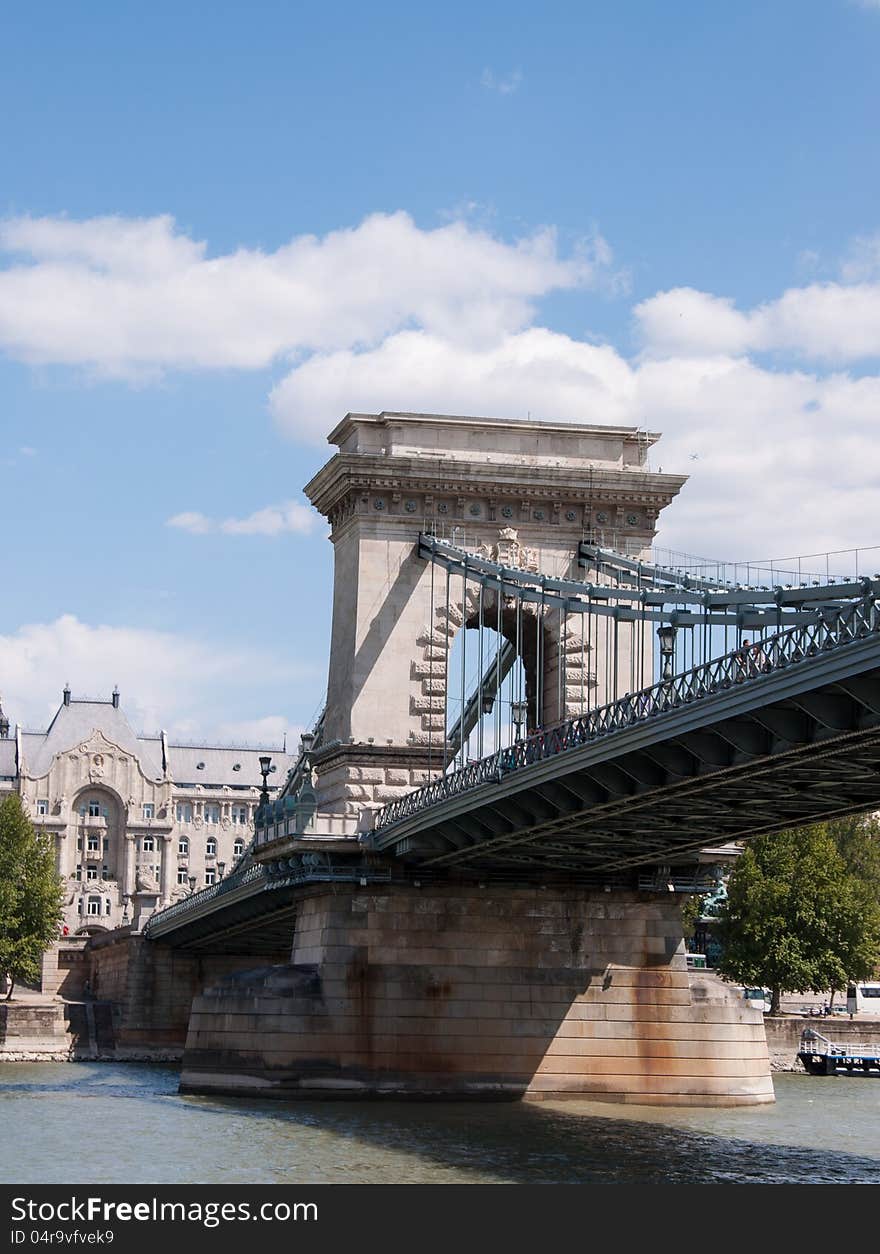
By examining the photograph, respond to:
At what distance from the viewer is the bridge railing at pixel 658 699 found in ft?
122

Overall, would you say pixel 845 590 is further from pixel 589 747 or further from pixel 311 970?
pixel 311 970

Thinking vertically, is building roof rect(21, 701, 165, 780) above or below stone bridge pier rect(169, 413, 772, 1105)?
above

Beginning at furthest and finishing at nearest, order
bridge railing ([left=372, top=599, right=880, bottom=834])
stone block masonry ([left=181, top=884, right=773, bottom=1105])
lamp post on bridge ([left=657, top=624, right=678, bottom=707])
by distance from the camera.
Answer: stone block masonry ([left=181, top=884, right=773, bottom=1105]) < lamp post on bridge ([left=657, top=624, right=678, bottom=707]) < bridge railing ([left=372, top=599, right=880, bottom=834])

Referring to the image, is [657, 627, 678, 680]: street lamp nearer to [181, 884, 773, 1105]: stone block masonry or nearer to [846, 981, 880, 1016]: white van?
[181, 884, 773, 1105]: stone block masonry

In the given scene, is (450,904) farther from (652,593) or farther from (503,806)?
(652,593)

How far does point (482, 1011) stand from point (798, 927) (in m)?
39.2

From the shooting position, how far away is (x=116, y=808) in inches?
6811

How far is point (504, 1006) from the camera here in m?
59.8

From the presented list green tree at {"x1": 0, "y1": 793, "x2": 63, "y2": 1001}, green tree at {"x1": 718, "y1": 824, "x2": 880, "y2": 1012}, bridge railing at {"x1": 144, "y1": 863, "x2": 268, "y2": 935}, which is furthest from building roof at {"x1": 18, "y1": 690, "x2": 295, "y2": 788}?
green tree at {"x1": 718, "y1": 824, "x2": 880, "y2": 1012}

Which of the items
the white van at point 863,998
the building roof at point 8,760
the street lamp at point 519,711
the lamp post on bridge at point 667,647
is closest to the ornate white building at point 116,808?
the building roof at point 8,760

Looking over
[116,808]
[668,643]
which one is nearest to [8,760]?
[116,808]

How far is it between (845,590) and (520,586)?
22365 millimetres

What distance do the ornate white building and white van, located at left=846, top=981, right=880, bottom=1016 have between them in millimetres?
69458

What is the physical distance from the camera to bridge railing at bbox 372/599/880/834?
37.1 m
